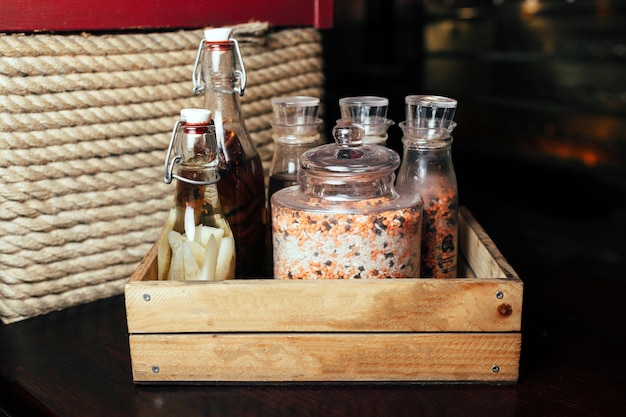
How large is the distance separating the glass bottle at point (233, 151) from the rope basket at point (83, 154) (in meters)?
0.14

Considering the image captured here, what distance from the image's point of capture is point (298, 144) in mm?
815

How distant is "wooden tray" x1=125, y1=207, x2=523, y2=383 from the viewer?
664 millimetres

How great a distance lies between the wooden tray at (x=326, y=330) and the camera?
0.66 metres

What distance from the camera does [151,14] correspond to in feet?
3.00

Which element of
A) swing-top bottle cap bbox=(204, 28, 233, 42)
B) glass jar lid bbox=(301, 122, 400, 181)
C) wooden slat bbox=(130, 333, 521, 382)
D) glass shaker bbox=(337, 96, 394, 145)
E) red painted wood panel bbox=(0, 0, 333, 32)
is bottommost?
wooden slat bbox=(130, 333, 521, 382)

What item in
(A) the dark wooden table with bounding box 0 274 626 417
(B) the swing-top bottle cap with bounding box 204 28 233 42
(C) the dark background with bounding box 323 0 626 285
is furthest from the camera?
(C) the dark background with bounding box 323 0 626 285

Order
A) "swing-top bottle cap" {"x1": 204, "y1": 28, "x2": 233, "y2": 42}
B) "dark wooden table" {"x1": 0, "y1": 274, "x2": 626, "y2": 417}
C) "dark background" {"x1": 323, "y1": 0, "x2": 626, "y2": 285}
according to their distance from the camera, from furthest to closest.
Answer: "dark background" {"x1": 323, "y1": 0, "x2": 626, "y2": 285}
"swing-top bottle cap" {"x1": 204, "y1": 28, "x2": 233, "y2": 42}
"dark wooden table" {"x1": 0, "y1": 274, "x2": 626, "y2": 417}

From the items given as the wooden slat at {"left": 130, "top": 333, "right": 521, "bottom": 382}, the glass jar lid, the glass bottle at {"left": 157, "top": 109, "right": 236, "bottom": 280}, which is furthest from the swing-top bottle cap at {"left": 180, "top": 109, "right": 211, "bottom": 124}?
the wooden slat at {"left": 130, "top": 333, "right": 521, "bottom": 382}

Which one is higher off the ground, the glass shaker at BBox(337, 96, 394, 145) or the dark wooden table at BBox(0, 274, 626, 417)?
the glass shaker at BBox(337, 96, 394, 145)

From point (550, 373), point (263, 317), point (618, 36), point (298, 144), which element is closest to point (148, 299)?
point (263, 317)

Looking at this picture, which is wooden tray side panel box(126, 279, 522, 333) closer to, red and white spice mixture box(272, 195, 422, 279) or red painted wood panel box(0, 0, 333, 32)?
red and white spice mixture box(272, 195, 422, 279)

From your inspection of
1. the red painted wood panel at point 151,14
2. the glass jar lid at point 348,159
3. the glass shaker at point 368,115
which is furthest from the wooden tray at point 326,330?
the red painted wood panel at point 151,14

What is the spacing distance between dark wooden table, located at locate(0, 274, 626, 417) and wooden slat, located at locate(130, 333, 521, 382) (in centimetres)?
1

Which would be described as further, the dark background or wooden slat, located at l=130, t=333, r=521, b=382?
the dark background
